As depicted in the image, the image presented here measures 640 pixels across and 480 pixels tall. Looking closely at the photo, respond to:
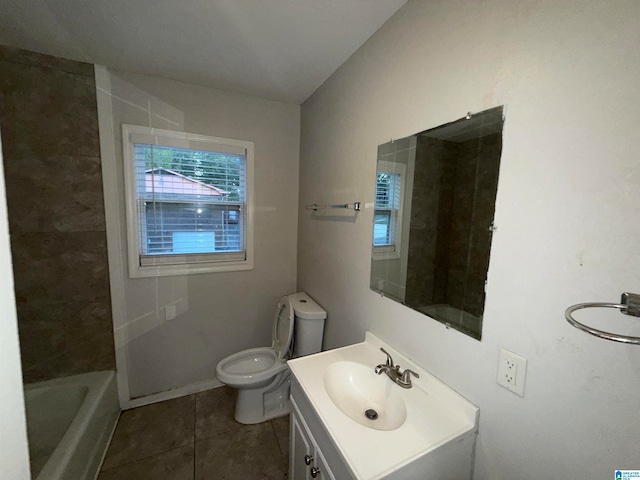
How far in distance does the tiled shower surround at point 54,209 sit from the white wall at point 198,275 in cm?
9

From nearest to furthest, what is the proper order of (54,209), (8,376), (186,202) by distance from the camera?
(8,376) < (54,209) < (186,202)

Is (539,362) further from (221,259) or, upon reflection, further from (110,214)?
(110,214)

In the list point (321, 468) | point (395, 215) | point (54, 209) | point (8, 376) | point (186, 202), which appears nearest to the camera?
point (8, 376)

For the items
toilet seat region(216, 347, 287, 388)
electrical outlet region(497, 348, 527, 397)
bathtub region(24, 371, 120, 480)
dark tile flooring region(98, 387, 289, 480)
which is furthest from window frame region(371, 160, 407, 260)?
bathtub region(24, 371, 120, 480)

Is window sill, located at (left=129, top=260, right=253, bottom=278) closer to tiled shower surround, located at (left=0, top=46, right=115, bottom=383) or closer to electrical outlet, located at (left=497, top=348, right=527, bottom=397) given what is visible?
tiled shower surround, located at (left=0, top=46, right=115, bottom=383)

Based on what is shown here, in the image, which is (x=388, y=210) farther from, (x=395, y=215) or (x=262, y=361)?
(x=262, y=361)

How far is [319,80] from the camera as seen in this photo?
1.83 meters

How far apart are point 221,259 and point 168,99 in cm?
127

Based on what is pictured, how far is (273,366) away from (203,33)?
2155 mm

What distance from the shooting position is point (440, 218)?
1.07 meters

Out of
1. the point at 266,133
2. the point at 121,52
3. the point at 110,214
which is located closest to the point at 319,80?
the point at 266,133

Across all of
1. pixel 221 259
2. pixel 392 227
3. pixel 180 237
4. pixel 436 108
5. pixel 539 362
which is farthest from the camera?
pixel 221 259

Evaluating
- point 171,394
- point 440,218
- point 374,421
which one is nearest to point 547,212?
point 440,218

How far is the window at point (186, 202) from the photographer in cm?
187
